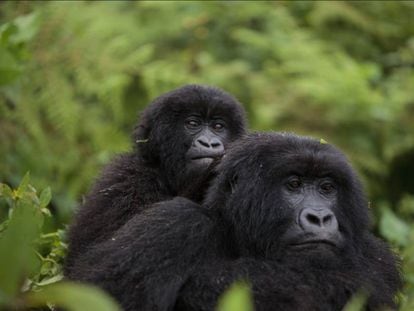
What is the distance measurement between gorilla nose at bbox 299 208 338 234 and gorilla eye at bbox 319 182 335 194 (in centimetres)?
16

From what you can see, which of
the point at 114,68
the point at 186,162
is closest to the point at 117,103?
the point at 114,68

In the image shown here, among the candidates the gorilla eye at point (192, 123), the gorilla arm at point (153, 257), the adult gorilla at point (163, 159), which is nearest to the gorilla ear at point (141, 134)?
the adult gorilla at point (163, 159)

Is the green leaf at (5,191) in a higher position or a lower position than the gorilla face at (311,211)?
higher

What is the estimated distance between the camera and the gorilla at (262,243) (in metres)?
3.23

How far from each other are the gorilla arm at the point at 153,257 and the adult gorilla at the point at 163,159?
2.05 ft

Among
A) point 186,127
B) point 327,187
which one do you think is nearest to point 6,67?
point 327,187

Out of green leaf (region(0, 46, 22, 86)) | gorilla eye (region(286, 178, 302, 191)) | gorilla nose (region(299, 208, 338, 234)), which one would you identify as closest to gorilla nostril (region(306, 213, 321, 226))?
gorilla nose (region(299, 208, 338, 234))

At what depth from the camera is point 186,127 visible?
4930 mm

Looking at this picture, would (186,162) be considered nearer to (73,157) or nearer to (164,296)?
(164,296)

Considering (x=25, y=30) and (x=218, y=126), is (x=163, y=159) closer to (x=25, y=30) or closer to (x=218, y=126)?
(x=218, y=126)

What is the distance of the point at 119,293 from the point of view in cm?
323

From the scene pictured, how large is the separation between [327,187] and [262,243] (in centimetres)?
34

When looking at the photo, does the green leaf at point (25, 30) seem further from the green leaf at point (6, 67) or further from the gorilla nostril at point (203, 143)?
the green leaf at point (6, 67)

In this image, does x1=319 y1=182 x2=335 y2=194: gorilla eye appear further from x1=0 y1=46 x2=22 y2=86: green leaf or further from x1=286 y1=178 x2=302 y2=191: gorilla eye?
x1=0 y1=46 x2=22 y2=86: green leaf
